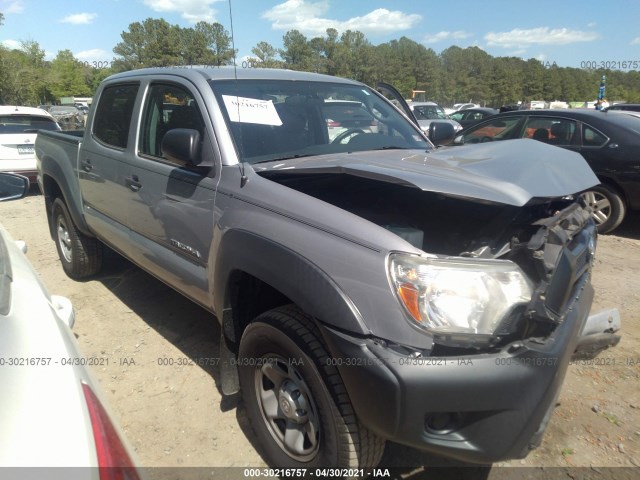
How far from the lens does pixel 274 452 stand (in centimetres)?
239

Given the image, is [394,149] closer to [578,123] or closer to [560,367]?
[560,367]

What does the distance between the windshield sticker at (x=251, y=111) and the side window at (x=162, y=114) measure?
310mm

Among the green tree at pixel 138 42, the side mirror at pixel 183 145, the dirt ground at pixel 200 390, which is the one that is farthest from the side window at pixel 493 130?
the green tree at pixel 138 42

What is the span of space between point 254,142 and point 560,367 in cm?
191

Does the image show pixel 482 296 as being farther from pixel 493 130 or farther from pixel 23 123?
pixel 23 123

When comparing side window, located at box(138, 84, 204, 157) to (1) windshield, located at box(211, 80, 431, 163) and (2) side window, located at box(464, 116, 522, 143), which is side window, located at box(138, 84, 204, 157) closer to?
(1) windshield, located at box(211, 80, 431, 163)

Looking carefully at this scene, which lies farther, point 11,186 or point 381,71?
point 381,71

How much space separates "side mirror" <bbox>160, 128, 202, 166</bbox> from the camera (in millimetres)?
2582

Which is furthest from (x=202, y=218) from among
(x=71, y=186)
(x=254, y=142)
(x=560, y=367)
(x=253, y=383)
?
(x=71, y=186)

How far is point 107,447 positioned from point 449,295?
3.94 feet

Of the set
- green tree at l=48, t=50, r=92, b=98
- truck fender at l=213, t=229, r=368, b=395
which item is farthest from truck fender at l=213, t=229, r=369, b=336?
green tree at l=48, t=50, r=92, b=98

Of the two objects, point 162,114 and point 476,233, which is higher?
point 162,114

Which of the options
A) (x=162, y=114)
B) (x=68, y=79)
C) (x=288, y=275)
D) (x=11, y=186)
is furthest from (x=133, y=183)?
(x=68, y=79)

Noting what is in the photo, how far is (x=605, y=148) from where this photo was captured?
6.43 m
